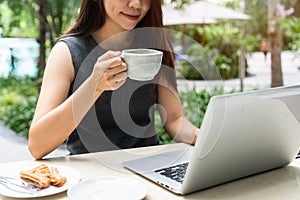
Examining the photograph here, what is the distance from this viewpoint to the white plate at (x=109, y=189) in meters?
0.84

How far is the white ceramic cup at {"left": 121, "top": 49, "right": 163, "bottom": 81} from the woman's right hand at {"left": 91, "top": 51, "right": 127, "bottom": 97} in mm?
15

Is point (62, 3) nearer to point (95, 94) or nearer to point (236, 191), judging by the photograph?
point (95, 94)

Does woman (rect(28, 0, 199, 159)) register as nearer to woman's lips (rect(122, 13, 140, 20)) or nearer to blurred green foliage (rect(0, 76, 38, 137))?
woman's lips (rect(122, 13, 140, 20))

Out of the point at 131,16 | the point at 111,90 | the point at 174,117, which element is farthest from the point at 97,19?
the point at 174,117

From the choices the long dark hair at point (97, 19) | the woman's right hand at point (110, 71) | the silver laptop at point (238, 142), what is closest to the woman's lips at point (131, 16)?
the long dark hair at point (97, 19)

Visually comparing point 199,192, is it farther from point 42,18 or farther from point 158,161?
point 42,18

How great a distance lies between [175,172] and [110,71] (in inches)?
10.7

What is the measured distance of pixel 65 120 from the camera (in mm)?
1110

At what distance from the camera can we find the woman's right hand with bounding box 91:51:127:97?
929mm

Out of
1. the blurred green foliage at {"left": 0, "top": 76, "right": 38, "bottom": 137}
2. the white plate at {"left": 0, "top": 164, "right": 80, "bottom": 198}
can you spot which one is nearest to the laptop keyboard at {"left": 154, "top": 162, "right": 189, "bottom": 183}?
the white plate at {"left": 0, "top": 164, "right": 80, "bottom": 198}

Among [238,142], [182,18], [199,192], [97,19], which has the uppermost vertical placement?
[97,19]

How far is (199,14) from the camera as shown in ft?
12.4

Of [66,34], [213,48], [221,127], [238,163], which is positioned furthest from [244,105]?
[213,48]

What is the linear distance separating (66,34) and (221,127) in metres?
0.80
